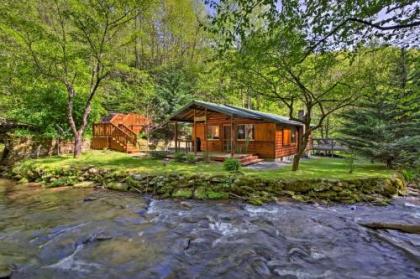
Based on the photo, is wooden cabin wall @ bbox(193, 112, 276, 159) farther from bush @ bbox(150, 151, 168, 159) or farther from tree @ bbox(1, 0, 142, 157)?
tree @ bbox(1, 0, 142, 157)

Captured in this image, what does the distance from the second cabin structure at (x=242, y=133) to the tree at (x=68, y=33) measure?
5.30m

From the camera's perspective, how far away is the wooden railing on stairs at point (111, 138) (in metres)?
17.1

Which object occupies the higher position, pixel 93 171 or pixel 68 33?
pixel 68 33

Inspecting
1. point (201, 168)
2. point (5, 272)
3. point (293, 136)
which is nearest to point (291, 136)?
point (293, 136)

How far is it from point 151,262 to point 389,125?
1243 centimetres

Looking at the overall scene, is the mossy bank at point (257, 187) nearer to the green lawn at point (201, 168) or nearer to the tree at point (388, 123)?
the green lawn at point (201, 168)

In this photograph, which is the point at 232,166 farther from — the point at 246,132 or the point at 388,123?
the point at 388,123

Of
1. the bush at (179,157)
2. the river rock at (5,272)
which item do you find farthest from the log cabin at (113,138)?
the river rock at (5,272)

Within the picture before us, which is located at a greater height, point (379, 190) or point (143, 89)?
point (143, 89)

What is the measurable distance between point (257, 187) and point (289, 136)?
383 inches

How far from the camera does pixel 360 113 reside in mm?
13180

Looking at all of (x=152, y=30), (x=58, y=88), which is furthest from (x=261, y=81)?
(x=152, y=30)

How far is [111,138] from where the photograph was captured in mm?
17516

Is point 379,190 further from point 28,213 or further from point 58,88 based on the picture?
point 58,88
